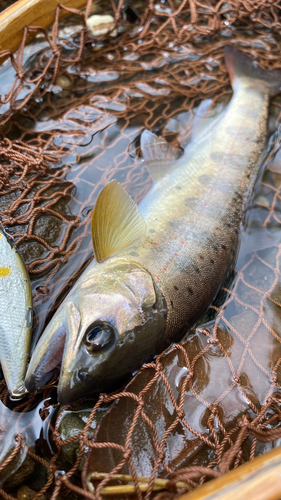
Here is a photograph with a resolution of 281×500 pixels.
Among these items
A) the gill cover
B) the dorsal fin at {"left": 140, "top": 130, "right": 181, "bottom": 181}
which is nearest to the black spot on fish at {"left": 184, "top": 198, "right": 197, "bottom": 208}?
the dorsal fin at {"left": 140, "top": 130, "right": 181, "bottom": 181}

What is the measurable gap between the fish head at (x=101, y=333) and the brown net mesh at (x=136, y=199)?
169mm

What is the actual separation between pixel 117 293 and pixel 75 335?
0.37m

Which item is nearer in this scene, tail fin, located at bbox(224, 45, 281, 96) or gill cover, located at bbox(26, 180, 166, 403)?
gill cover, located at bbox(26, 180, 166, 403)

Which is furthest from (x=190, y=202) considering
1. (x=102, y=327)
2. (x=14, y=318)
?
(x=14, y=318)

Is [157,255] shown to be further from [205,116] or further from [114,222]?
[205,116]

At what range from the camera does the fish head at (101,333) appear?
2.01 metres

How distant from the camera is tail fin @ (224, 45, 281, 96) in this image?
12.5 ft

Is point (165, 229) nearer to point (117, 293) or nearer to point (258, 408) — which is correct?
point (117, 293)

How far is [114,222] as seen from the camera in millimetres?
2588

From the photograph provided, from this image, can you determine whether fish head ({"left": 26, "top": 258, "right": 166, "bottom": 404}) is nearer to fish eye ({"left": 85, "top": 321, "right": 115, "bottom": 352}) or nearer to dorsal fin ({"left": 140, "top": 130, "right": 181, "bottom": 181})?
fish eye ({"left": 85, "top": 321, "right": 115, "bottom": 352})

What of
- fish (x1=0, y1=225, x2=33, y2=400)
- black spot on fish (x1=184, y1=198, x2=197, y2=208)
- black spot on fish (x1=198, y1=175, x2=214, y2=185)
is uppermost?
fish (x1=0, y1=225, x2=33, y2=400)

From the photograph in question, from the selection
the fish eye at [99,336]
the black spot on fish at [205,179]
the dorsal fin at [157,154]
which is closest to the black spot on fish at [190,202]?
the black spot on fish at [205,179]

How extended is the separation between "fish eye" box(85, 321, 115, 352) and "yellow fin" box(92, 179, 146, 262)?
586 mm

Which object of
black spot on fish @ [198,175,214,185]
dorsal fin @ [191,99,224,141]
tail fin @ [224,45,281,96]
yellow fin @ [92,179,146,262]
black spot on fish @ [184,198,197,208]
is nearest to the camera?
yellow fin @ [92,179,146,262]
